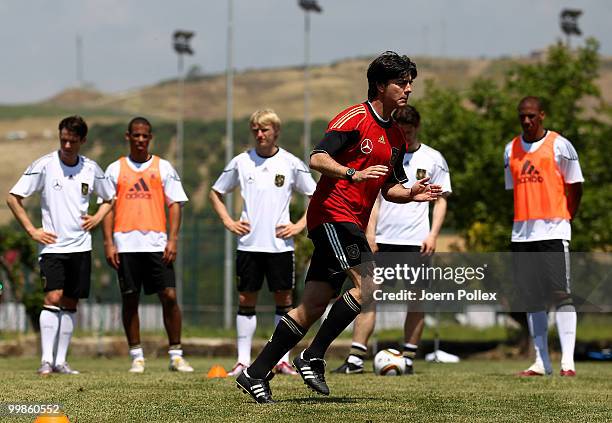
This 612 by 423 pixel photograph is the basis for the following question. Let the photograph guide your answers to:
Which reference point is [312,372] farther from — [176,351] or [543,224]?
[176,351]

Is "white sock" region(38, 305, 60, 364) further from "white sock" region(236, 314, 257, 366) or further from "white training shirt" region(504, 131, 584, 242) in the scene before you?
"white training shirt" region(504, 131, 584, 242)

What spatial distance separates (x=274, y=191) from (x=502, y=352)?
52.0 feet

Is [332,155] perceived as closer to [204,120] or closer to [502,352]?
[502,352]

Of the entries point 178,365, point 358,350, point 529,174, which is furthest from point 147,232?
point 529,174

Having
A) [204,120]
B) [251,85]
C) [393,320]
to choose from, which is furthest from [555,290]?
[251,85]

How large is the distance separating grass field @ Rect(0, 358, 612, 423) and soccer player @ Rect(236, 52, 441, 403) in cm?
31

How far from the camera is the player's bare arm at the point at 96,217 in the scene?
12.2 m

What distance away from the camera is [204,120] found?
5084 inches

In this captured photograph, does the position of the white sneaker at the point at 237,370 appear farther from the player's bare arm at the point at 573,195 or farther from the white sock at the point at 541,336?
the player's bare arm at the point at 573,195

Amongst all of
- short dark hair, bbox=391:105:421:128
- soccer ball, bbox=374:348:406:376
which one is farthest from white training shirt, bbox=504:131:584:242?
soccer ball, bbox=374:348:406:376

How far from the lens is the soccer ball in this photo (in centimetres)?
1163

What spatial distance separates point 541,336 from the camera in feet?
39.8

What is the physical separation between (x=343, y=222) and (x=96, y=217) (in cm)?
469

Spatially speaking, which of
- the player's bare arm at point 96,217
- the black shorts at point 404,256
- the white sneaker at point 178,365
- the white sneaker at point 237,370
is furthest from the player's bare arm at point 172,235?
the black shorts at point 404,256
